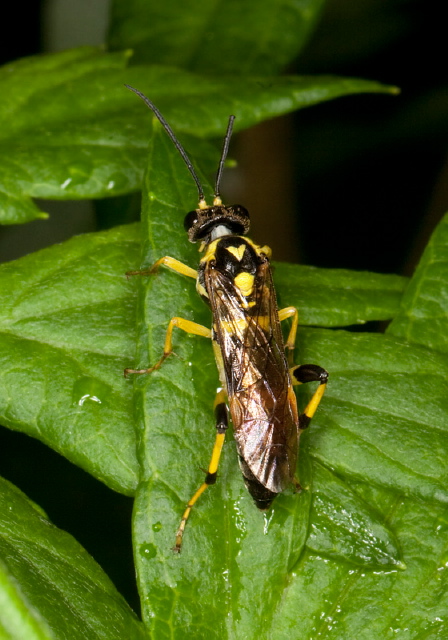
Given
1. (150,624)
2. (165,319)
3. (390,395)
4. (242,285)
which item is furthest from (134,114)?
(150,624)

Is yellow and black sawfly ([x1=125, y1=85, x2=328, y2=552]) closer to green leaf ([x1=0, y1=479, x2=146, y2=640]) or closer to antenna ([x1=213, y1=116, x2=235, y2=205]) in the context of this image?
antenna ([x1=213, y1=116, x2=235, y2=205])

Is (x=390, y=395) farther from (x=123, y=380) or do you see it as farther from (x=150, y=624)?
(x=150, y=624)

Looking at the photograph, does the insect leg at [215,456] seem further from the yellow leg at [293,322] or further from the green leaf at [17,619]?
the green leaf at [17,619]

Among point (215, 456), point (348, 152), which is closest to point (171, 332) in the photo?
point (215, 456)

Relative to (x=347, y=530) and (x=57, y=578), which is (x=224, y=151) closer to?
(x=347, y=530)

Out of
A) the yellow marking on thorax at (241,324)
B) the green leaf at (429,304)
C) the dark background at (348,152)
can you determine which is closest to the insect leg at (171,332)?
the yellow marking on thorax at (241,324)

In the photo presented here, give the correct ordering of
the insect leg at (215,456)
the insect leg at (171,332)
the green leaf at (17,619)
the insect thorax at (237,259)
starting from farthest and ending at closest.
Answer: the insect thorax at (237,259), the insect leg at (171,332), the insect leg at (215,456), the green leaf at (17,619)

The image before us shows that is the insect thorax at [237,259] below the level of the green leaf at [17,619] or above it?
above
